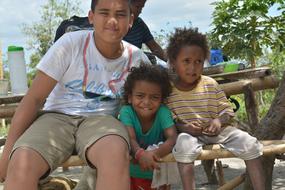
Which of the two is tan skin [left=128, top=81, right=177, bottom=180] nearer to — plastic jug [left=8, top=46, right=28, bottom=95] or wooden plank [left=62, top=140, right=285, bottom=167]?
wooden plank [left=62, top=140, right=285, bottom=167]

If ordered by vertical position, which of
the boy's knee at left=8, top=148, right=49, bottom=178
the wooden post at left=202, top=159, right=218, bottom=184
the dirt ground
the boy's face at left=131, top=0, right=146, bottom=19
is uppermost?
the boy's face at left=131, top=0, right=146, bottom=19

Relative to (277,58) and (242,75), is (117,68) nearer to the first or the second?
(242,75)

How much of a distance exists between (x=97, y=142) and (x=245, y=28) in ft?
17.8

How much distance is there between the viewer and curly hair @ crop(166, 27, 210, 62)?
2.74 meters

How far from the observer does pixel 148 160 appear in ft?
7.68

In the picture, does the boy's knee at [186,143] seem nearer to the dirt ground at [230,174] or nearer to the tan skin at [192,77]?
the tan skin at [192,77]

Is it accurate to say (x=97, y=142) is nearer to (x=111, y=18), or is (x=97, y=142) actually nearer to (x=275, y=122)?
(x=111, y=18)

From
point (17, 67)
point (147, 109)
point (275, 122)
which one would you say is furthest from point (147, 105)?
point (17, 67)

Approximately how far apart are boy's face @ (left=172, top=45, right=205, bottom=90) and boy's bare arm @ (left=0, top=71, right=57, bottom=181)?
729mm

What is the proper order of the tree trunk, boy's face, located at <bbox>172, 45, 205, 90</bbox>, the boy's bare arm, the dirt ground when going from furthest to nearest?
the dirt ground → the tree trunk → boy's face, located at <bbox>172, 45, 205, 90</bbox> → the boy's bare arm

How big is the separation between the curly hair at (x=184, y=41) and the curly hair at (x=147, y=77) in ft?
0.66

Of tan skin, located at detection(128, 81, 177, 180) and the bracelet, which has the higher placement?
tan skin, located at detection(128, 81, 177, 180)

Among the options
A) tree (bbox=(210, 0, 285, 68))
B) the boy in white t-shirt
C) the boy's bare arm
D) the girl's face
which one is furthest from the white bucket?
tree (bbox=(210, 0, 285, 68))

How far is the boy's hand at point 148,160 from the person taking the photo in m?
2.35
